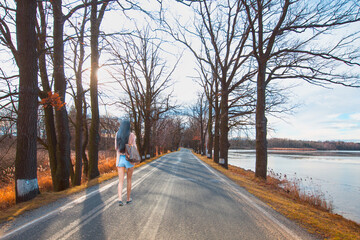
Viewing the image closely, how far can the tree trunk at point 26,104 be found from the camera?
207 inches

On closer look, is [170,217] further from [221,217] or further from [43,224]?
[43,224]

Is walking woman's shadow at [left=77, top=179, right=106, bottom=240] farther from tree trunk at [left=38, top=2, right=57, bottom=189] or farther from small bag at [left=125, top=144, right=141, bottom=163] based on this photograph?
tree trunk at [left=38, top=2, right=57, bottom=189]

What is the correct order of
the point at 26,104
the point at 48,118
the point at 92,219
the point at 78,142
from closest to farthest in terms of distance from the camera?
the point at 92,219 < the point at 26,104 < the point at 48,118 < the point at 78,142

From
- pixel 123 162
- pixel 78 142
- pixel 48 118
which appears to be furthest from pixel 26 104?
pixel 78 142

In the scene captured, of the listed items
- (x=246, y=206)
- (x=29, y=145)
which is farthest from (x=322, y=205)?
(x=29, y=145)

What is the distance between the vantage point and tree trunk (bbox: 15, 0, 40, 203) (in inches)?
207

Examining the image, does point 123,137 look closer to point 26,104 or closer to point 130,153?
point 130,153

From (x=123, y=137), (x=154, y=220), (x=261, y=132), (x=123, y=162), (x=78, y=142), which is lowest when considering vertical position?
(x=154, y=220)

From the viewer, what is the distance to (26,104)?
5.34 meters

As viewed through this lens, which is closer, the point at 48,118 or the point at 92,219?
the point at 92,219

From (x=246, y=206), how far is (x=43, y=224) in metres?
4.05

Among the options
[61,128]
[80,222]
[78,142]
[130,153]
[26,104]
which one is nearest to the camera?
[80,222]

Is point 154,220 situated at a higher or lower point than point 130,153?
lower

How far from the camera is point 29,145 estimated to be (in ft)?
17.6
